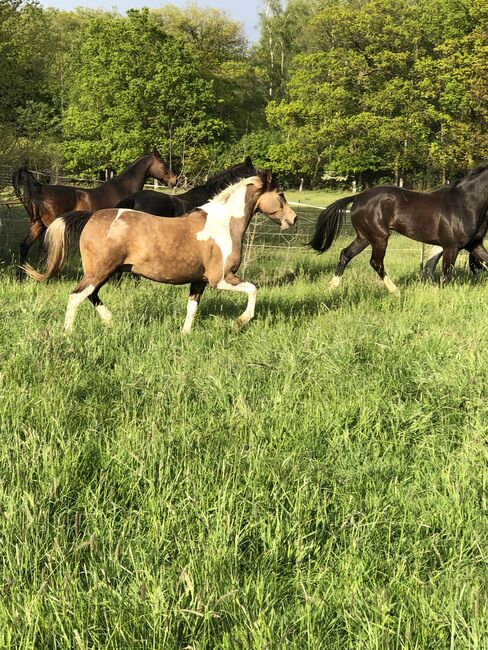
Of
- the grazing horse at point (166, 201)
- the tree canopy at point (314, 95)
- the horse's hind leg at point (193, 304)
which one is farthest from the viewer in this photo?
the tree canopy at point (314, 95)

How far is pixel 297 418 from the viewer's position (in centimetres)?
309


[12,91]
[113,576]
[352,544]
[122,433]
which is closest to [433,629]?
[352,544]

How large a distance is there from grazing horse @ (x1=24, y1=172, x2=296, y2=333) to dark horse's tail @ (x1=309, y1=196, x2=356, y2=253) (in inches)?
137

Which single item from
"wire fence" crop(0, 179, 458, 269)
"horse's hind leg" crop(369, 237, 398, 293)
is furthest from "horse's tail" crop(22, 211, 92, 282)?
"horse's hind leg" crop(369, 237, 398, 293)

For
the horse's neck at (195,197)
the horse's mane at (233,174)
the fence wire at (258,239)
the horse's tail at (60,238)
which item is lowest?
the fence wire at (258,239)

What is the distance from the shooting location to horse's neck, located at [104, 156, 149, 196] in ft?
32.4

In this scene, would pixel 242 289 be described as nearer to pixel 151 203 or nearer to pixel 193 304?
pixel 193 304

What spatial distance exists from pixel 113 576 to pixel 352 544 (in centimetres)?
89

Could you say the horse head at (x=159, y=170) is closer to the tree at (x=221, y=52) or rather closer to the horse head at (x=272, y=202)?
the horse head at (x=272, y=202)

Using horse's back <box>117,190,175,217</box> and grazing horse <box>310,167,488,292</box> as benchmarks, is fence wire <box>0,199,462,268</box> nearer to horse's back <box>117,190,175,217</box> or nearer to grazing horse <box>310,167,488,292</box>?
grazing horse <box>310,167,488,292</box>

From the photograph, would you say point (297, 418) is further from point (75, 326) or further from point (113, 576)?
point (75, 326)

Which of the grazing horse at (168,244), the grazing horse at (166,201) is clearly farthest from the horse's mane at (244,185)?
the grazing horse at (166,201)

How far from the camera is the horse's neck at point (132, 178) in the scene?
9.88 metres

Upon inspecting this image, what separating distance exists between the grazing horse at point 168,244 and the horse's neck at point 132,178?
476 cm
